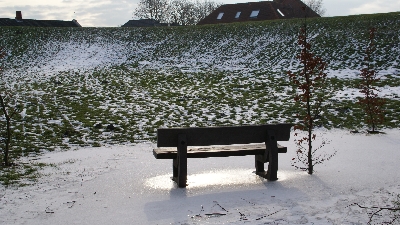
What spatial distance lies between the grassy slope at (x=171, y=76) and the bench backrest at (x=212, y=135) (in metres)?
4.37

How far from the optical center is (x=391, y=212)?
458 centimetres

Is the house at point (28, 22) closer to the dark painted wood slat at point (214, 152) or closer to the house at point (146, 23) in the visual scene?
the house at point (146, 23)

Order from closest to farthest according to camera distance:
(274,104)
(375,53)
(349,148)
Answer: (349,148), (274,104), (375,53)

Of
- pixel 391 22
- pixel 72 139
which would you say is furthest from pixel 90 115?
pixel 391 22

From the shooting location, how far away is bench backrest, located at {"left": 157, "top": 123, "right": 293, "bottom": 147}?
5.68 m

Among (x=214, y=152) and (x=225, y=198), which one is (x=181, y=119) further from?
(x=225, y=198)

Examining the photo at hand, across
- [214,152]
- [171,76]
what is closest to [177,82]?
[171,76]

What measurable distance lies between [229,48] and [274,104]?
12194 millimetres

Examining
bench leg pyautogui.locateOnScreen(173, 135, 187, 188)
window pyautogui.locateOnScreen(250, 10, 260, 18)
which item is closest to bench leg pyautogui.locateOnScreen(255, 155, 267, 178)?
bench leg pyautogui.locateOnScreen(173, 135, 187, 188)

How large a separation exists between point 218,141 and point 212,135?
0.45ft

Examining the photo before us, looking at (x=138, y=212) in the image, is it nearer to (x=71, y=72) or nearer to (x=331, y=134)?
(x=331, y=134)

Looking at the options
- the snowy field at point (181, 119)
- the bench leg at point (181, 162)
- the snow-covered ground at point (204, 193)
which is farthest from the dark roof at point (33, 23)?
the bench leg at point (181, 162)

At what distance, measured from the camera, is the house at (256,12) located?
44969 mm

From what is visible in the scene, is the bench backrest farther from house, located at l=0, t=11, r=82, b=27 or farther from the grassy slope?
house, located at l=0, t=11, r=82, b=27
